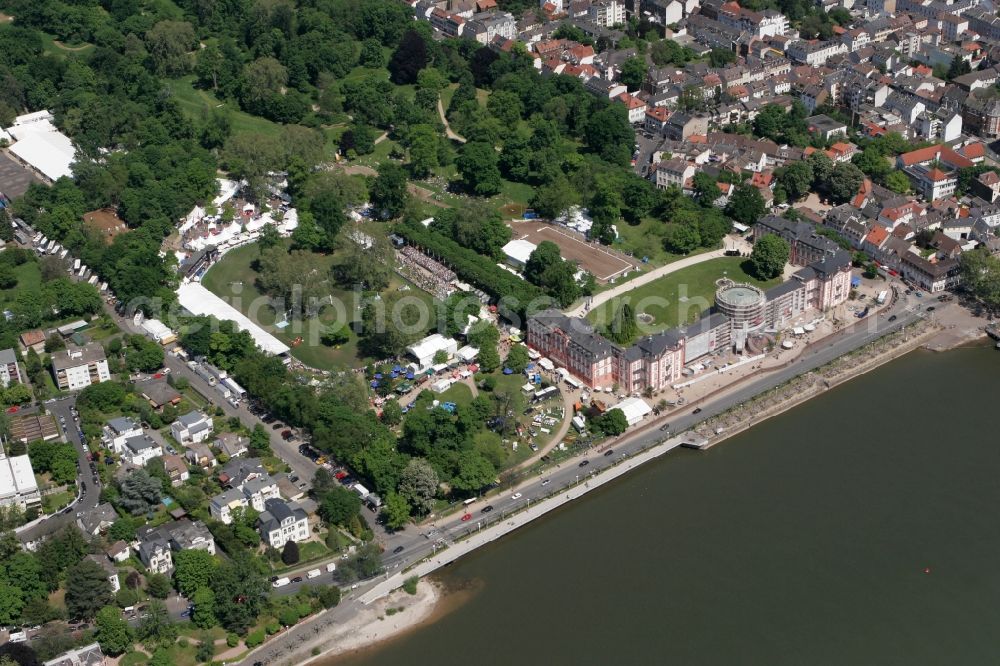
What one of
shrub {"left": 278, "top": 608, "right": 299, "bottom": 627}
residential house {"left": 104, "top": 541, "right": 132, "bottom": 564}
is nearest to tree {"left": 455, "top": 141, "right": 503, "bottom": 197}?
residential house {"left": 104, "top": 541, "right": 132, "bottom": 564}

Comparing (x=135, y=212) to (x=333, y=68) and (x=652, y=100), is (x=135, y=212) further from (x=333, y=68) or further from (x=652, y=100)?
(x=652, y=100)

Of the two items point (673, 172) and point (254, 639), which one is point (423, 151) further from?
point (254, 639)

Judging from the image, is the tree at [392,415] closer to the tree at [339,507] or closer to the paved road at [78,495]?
the tree at [339,507]

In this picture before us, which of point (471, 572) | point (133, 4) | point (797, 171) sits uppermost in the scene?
point (133, 4)

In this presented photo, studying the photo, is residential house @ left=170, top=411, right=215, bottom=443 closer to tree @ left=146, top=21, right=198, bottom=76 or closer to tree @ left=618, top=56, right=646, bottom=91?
tree @ left=146, top=21, right=198, bottom=76

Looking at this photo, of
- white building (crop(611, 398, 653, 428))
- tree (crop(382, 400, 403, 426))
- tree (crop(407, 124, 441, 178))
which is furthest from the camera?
tree (crop(407, 124, 441, 178))

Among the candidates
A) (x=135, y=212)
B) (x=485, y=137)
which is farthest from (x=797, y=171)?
(x=135, y=212)

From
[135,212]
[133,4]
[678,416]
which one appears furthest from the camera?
[133,4]
